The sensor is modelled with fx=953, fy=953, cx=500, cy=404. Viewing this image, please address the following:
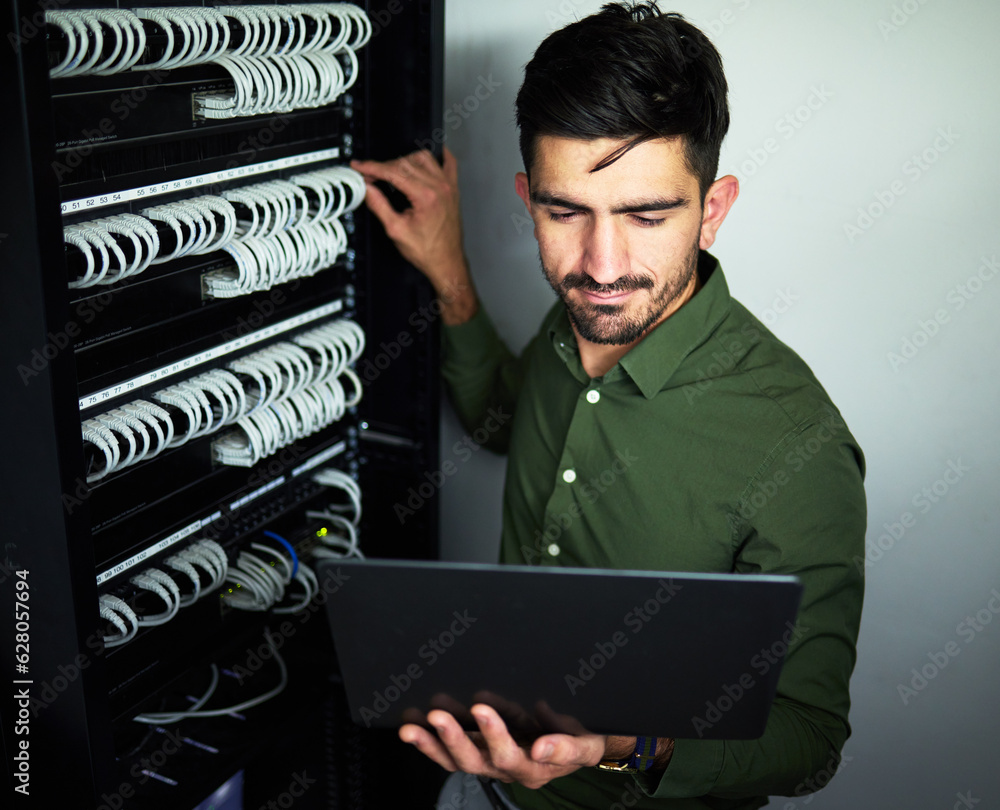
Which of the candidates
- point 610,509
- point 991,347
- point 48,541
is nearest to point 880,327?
point 991,347

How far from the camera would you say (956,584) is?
1.67 metres

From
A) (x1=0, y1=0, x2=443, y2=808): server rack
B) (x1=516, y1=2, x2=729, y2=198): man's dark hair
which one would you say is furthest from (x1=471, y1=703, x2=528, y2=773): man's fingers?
(x1=516, y1=2, x2=729, y2=198): man's dark hair

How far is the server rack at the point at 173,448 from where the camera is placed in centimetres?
103

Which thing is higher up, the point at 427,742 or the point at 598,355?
the point at 598,355

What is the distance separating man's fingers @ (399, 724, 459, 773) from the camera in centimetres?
114

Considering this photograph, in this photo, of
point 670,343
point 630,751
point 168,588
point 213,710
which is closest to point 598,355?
point 670,343

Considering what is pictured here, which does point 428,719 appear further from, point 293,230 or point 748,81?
point 748,81

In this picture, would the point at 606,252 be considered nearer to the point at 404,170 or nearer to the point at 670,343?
the point at 670,343

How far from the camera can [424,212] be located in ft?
5.44

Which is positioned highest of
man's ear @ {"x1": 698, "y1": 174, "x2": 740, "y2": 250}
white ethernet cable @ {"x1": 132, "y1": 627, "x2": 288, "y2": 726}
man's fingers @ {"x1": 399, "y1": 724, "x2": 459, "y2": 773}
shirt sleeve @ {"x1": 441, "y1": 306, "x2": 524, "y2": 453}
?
man's ear @ {"x1": 698, "y1": 174, "x2": 740, "y2": 250}

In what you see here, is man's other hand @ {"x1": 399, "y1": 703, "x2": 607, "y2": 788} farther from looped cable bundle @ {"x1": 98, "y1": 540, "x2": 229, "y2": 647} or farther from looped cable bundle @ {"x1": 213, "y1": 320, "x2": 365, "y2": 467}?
looped cable bundle @ {"x1": 213, "y1": 320, "x2": 365, "y2": 467}

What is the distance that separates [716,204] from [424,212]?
0.51 meters

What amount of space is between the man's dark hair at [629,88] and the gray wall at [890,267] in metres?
0.26

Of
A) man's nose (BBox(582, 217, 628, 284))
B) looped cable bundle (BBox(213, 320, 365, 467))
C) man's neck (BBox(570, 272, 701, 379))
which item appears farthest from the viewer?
man's neck (BBox(570, 272, 701, 379))
